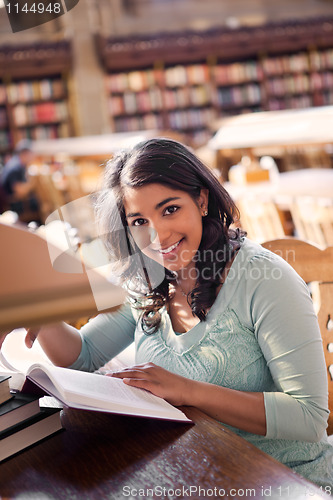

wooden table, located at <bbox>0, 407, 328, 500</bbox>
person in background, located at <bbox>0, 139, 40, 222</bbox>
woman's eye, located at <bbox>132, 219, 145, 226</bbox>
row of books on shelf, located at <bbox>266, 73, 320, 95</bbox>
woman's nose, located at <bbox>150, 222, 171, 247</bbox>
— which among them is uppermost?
woman's eye, located at <bbox>132, 219, 145, 226</bbox>

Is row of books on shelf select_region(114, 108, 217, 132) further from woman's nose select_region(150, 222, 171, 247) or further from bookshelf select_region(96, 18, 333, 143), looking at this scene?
woman's nose select_region(150, 222, 171, 247)

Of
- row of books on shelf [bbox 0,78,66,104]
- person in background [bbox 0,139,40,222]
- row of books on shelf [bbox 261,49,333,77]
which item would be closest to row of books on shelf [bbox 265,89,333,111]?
row of books on shelf [bbox 261,49,333,77]

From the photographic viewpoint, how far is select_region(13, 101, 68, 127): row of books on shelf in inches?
303

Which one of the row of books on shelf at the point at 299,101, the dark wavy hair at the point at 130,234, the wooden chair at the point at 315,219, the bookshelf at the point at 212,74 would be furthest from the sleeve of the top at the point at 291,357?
the row of books on shelf at the point at 299,101

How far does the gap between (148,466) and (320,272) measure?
70cm

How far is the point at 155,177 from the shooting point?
110 centimetres

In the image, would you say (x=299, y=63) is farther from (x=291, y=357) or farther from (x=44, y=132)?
(x=291, y=357)

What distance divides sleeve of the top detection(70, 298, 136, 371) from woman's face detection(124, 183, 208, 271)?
0.72ft

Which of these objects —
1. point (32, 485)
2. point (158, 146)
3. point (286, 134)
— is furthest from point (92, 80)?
point (32, 485)

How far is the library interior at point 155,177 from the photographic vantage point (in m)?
0.66

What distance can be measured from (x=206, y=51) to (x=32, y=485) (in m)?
7.85

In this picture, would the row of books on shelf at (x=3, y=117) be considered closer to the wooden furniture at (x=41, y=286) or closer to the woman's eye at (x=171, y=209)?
the woman's eye at (x=171, y=209)

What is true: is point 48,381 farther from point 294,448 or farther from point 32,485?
point 294,448

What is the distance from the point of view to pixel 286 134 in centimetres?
330
